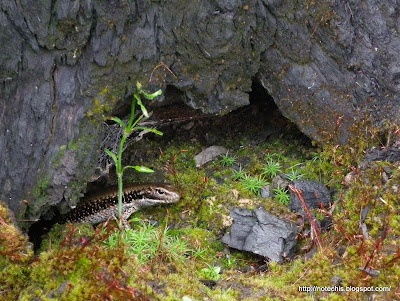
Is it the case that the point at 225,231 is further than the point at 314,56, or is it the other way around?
the point at 314,56

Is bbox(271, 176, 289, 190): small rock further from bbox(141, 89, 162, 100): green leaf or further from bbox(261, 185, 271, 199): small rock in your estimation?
bbox(141, 89, 162, 100): green leaf

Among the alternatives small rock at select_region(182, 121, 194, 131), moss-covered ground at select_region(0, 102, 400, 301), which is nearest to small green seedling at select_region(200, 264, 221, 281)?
moss-covered ground at select_region(0, 102, 400, 301)

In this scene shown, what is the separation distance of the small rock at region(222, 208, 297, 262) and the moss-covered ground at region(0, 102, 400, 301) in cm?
10

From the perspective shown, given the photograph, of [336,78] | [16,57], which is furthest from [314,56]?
[16,57]

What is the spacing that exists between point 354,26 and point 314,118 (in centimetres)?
93

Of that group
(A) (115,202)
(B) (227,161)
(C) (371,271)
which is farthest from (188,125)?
(C) (371,271)

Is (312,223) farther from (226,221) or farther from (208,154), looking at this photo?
(208,154)

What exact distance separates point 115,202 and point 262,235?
4.97 ft

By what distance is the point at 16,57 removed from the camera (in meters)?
3.96

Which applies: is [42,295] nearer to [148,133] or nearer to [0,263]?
[0,263]

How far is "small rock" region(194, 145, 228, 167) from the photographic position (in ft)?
18.3

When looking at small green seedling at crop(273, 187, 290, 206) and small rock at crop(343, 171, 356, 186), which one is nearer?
small rock at crop(343, 171, 356, 186)

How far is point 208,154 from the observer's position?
5660 millimetres

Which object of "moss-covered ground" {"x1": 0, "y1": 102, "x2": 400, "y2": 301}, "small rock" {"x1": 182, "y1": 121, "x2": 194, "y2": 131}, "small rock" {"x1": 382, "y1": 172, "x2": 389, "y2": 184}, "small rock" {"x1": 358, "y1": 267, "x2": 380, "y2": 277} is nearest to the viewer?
"moss-covered ground" {"x1": 0, "y1": 102, "x2": 400, "y2": 301}
